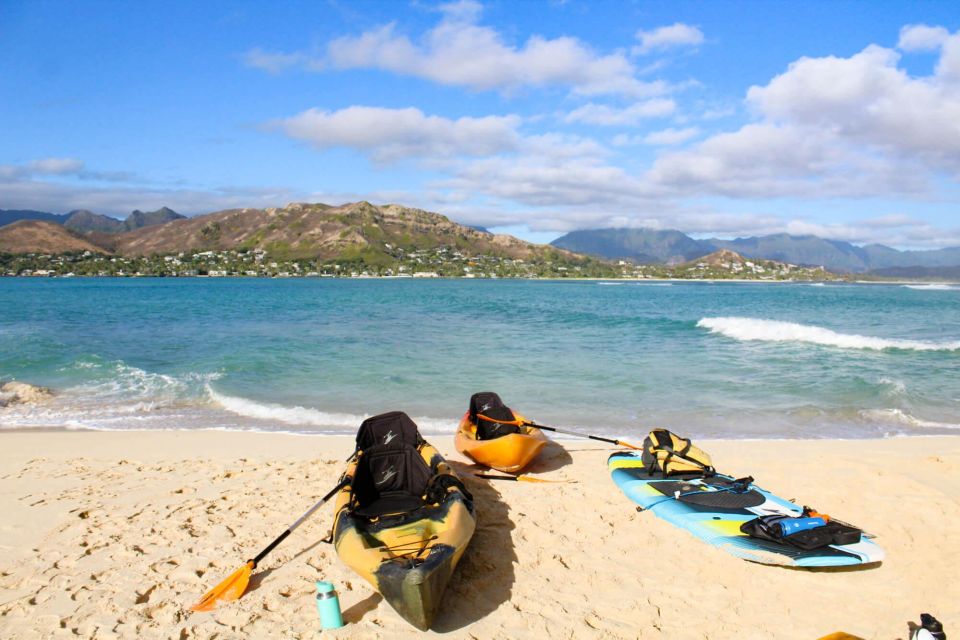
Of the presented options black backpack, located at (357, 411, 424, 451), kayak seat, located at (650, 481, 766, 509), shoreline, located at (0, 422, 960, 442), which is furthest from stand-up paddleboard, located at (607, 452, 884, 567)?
black backpack, located at (357, 411, 424, 451)

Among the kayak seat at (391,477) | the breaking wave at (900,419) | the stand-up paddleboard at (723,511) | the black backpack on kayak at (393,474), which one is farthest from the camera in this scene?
the breaking wave at (900,419)

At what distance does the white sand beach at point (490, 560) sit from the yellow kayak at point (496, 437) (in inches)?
16.4

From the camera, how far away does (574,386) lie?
17297 mm

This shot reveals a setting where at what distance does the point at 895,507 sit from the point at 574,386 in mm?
9753

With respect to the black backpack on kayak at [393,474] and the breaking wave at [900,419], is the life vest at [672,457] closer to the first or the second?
the black backpack on kayak at [393,474]

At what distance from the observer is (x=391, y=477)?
308 inches

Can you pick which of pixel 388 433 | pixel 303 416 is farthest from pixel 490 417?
pixel 303 416

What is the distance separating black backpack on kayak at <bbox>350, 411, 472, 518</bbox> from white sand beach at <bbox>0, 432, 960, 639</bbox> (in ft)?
2.43

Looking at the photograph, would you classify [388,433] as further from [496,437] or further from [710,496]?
[710,496]

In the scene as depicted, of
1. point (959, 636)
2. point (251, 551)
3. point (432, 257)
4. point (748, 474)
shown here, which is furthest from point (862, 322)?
point (432, 257)

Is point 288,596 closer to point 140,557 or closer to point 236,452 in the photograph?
point 140,557

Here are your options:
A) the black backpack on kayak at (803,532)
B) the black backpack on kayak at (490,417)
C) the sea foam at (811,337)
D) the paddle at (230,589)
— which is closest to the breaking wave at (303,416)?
the black backpack on kayak at (490,417)

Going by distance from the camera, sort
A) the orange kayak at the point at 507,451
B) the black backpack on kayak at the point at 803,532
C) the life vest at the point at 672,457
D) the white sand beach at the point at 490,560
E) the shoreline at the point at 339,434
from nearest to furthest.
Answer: the white sand beach at the point at 490,560 < the black backpack on kayak at the point at 803,532 < the life vest at the point at 672,457 < the orange kayak at the point at 507,451 < the shoreline at the point at 339,434

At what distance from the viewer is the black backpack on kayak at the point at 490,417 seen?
1043 centimetres
